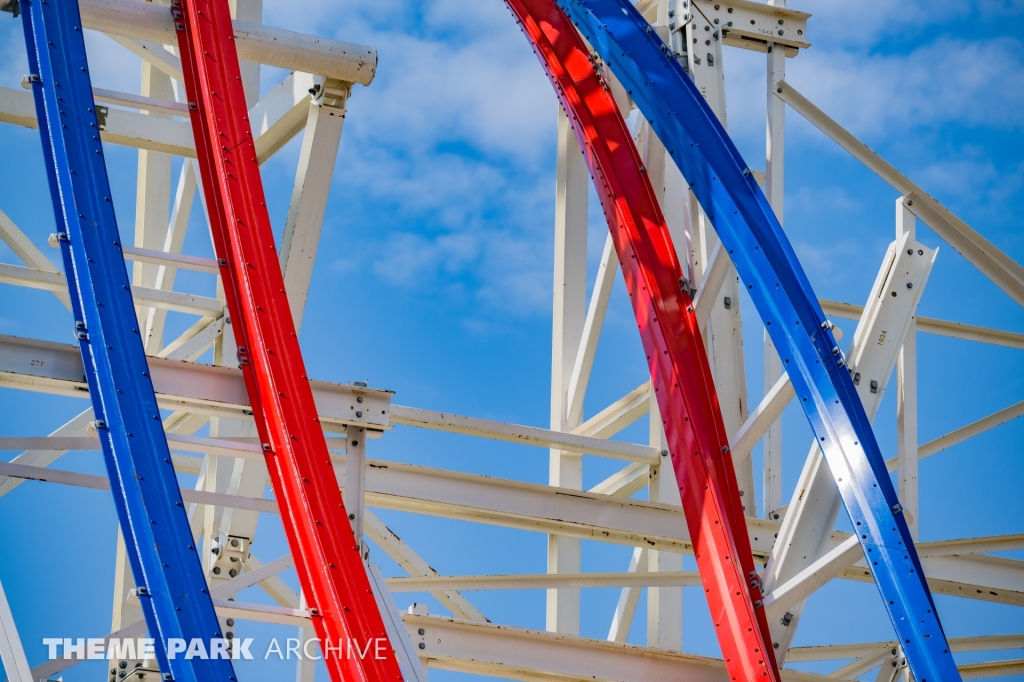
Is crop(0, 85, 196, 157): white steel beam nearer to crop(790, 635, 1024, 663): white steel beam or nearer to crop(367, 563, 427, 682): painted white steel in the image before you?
crop(367, 563, 427, 682): painted white steel

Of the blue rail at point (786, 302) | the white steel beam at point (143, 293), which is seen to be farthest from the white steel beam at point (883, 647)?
the white steel beam at point (143, 293)

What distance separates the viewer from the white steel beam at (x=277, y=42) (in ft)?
32.6

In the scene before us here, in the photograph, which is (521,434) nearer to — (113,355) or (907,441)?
(907,441)

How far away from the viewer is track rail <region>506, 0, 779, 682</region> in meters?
9.45

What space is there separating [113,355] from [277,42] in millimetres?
3133

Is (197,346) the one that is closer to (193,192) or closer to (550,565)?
(193,192)

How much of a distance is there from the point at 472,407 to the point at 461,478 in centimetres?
3480

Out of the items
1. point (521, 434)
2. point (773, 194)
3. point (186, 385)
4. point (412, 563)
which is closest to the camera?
point (186, 385)

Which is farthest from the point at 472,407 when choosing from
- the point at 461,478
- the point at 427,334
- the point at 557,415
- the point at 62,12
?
the point at 62,12

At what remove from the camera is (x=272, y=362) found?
8.47m

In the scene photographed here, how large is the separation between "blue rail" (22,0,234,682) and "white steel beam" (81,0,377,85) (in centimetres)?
58

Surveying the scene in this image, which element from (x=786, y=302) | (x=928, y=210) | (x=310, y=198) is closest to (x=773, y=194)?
(x=928, y=210)

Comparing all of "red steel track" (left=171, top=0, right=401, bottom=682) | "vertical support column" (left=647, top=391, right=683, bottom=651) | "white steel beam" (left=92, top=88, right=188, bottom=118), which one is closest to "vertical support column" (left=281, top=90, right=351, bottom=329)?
"red steel track" (left=171, top=0, right=401, bottom=682)

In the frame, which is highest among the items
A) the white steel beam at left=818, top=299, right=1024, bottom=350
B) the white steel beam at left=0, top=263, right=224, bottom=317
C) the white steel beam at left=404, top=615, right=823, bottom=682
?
the white steel beam at left=818, top=299, right=1024, bottom=350
